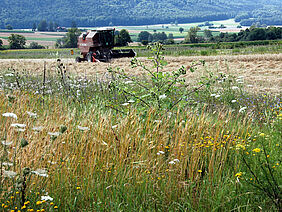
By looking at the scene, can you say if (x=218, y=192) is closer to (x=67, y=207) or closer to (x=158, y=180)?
(x=158, y=180)

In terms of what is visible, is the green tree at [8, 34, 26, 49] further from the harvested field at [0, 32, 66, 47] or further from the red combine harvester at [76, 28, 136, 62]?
the red combine harvester at [76, 28, 136, 62]

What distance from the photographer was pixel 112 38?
25.5m

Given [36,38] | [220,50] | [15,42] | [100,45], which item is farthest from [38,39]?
[100,45]

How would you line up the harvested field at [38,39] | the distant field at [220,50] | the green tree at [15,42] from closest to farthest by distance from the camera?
the distant field at [220,50] → the green tree at [15,42] → the harvested field at [38,39]

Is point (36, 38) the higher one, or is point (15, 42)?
point (36, 38)

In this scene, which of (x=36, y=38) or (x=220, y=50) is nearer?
(x=220, y=50)

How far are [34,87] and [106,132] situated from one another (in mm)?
5250

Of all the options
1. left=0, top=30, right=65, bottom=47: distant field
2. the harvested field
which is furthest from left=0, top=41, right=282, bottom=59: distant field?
left=0, top=30, right=65, bottom=47: distant field

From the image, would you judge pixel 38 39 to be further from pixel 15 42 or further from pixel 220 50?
pixel 220 50

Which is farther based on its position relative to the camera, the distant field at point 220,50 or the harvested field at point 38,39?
the harvested field at point 38,39

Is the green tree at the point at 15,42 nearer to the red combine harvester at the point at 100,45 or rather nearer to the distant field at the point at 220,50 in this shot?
the distant field at the point at 220,50

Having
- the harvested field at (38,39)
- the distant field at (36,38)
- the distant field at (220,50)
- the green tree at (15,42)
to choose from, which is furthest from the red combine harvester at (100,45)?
the distant field at (36,38)

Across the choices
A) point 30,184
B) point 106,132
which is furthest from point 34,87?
point 30,184

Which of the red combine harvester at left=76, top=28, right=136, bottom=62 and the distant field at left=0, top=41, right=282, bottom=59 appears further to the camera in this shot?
the distant field at left=0, top=41, right=282, bottom=59
